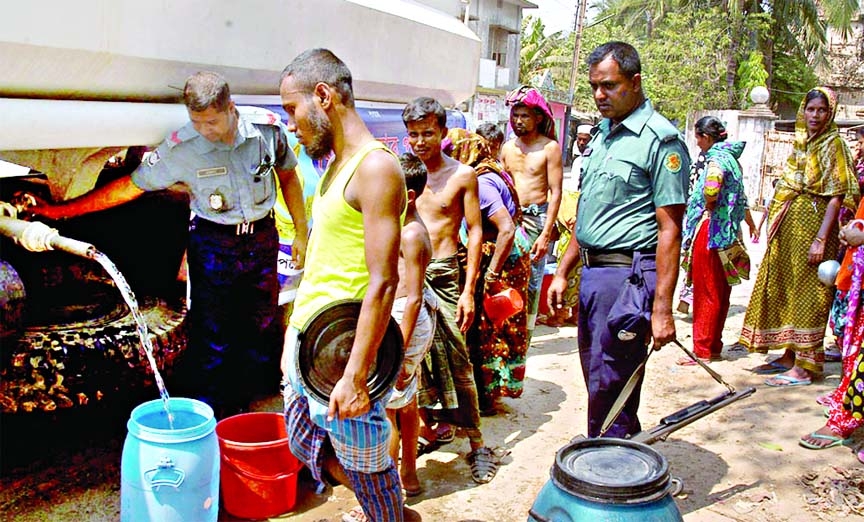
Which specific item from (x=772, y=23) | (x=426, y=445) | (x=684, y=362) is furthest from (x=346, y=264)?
(x=772, y=23)

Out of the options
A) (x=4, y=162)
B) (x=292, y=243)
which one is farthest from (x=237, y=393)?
(x=4, y=162)

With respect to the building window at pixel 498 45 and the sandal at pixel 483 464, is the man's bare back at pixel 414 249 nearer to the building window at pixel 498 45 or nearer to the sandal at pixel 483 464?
the sandal at pixel 483 464

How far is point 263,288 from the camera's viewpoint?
4129 mm

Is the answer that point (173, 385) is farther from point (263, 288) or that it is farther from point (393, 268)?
point (393, 268)

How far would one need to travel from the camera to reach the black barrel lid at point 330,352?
8.30 feet

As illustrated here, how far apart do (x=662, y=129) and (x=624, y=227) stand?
0.43 m

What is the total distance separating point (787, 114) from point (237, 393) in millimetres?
27620

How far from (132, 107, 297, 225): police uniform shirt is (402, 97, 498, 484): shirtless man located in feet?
2.30

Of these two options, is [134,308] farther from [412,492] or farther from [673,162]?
[673,162]

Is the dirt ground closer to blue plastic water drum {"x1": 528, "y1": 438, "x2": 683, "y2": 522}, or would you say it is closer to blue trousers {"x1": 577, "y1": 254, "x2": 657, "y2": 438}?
blue trousers {"x1": 577, "y1": 254, "x2": 657, "y2": 438}

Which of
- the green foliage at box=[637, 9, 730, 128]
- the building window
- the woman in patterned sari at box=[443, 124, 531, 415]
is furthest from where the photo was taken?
the building window

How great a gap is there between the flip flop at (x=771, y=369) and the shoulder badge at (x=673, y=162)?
3.04 m

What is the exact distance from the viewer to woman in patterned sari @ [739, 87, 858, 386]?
522 centimetres

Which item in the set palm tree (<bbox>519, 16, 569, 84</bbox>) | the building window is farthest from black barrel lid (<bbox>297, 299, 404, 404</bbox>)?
palm tree (<bbox>519, 16, 569, 84</bbox>)
